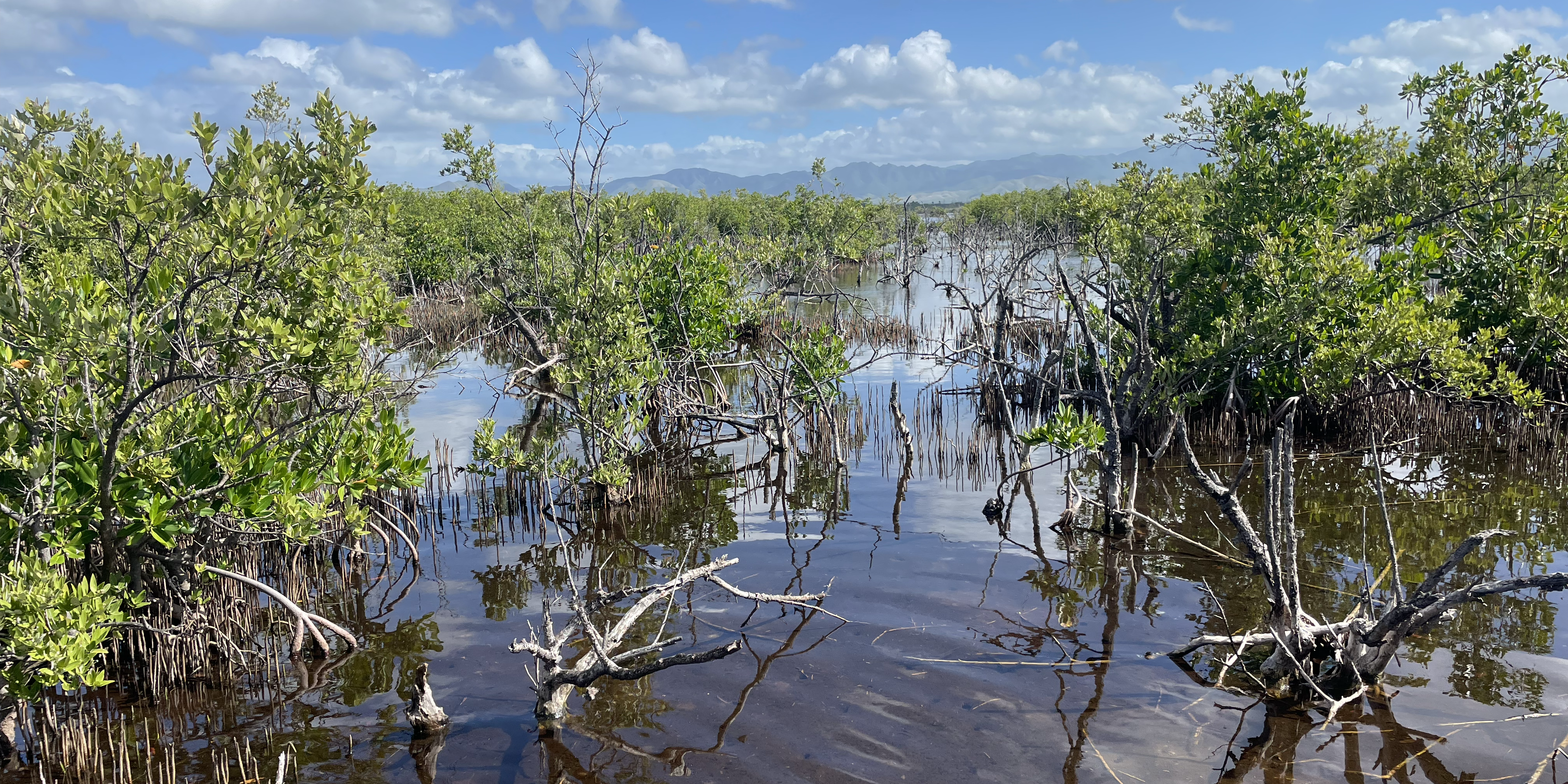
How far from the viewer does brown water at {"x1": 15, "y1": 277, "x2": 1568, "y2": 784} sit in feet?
14.2

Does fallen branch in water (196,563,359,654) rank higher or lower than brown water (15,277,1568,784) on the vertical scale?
higher

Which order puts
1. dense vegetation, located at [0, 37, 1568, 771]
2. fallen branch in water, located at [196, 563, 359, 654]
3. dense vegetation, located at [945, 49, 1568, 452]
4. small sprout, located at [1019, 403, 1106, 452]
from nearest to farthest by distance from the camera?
dense vegetation, located at [0, 37, 1568, 771] < fallen branch in water, located at [196, 563, 359, 654] < small sprout, located at [1019, 403, 1106, 452] < dense vegetation, located at [945, 49, 1568, 452]

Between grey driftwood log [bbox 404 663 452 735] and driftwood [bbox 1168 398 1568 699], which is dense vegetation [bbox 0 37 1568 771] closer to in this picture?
grey driftwood log [bbox 404 663 452 735]

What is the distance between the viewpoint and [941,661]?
213 inches

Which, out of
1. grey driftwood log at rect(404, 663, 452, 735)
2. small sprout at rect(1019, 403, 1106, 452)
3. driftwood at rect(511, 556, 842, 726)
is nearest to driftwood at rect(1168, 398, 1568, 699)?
small sprout at rect(1019, 403, 1106, 452)

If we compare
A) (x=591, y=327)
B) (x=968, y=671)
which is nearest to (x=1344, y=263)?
(x=968, y=671)

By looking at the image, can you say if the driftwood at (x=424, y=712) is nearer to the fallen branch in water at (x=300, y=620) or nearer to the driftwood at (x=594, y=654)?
the driftwood at (x=594, y=654)

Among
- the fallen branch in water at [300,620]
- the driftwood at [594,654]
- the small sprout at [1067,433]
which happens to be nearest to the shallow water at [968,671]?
the driftwood at [594,654]

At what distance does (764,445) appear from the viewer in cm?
1091

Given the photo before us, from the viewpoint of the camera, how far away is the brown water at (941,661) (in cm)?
433

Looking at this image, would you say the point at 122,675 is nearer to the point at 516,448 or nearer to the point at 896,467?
the point at 516,448

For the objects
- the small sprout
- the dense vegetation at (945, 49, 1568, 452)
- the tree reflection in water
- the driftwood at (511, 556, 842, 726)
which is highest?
the dense vegetation at (945, 49, 1568, 452)

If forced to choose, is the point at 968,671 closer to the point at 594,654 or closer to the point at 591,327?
the point at 594,654

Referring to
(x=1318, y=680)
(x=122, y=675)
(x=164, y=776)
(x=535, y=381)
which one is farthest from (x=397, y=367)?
(x=1318, y=680)
